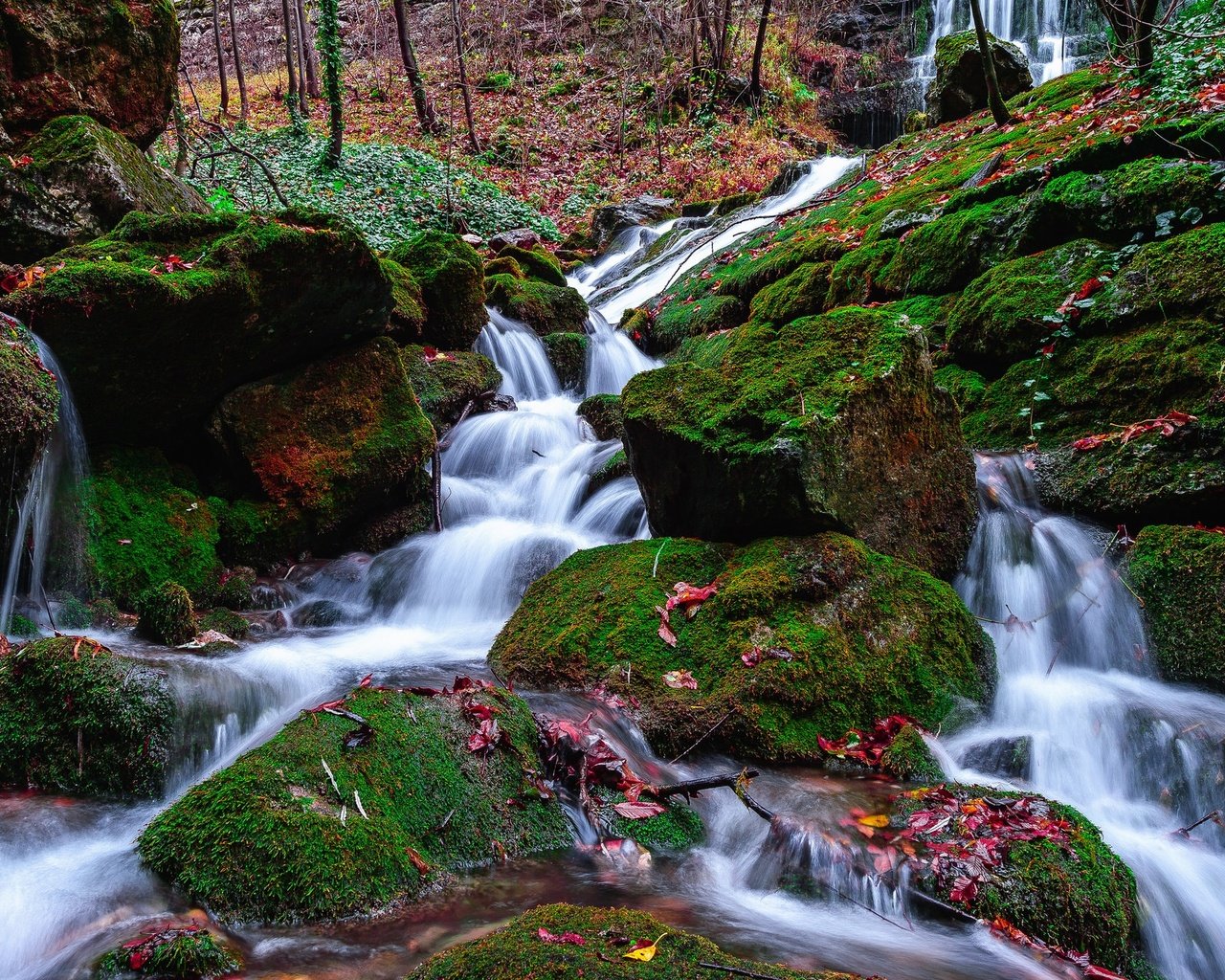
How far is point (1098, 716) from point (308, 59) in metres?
28.8

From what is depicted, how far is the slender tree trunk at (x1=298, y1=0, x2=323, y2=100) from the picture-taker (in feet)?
78.2

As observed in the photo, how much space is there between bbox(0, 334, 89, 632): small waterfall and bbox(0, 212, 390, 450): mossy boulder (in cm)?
15

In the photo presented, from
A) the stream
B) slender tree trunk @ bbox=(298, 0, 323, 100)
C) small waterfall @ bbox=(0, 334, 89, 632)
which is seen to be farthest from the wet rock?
small waterfall @ bbox=(0, 334, 89, 632)

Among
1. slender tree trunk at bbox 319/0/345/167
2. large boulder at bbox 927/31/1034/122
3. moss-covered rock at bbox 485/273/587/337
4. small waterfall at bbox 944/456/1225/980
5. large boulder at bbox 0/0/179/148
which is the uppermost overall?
slender tree trunk at bbox 319/0/345/167

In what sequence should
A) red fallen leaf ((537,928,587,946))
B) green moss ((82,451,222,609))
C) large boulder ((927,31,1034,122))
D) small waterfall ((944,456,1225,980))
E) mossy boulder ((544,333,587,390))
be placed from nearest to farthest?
red fallen leaf ((537,928,587,946)) → small waterfall ((944,456,1225,980)) → green moss ((82,451,222,609)) → mossy boulder ((544,333,587,390)) → large boulder ((927,31,1034,122))

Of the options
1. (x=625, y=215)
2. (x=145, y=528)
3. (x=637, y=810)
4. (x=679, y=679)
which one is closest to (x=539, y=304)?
(x=145, y=528)

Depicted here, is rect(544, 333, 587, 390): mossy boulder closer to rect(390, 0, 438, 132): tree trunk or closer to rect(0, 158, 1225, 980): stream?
rect(0, 158, 1225, 980): stream

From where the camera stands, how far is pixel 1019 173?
25.5ft

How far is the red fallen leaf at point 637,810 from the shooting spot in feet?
10.6

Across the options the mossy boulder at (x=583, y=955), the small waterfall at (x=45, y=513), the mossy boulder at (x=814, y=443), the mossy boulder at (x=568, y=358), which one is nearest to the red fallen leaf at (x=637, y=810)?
the mossy boulder at (x=583, y=955)

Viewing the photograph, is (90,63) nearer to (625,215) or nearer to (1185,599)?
(1185,599)

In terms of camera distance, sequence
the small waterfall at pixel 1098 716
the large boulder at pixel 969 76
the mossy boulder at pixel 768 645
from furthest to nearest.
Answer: the large boulder at pixel 969 76, the mossy boulder at pixel 768 645, the small waterfall at pixel 1098 716

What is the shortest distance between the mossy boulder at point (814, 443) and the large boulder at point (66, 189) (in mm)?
5100

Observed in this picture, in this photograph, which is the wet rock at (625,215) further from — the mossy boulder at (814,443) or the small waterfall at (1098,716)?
the small waterfall at (1098,716)
